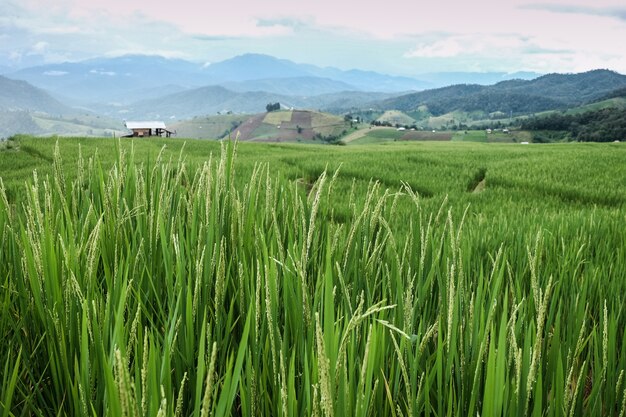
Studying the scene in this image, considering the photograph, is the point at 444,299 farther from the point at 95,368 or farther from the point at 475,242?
the point at 475,242

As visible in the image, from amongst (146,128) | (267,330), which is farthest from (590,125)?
(267,330)

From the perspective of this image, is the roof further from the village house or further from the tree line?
the tree line

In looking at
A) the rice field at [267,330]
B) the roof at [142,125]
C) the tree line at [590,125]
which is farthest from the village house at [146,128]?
the tree line at [590,125]

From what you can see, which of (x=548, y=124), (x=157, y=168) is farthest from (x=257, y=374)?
(x=548, y=124)

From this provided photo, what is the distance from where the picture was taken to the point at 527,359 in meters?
1.37

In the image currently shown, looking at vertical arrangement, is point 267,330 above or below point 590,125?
below

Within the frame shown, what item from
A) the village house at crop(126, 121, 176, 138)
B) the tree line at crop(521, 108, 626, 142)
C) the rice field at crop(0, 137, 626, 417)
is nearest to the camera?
the rice field at crop(0, 137, 626, 417)

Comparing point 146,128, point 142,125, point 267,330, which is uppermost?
point 142,125

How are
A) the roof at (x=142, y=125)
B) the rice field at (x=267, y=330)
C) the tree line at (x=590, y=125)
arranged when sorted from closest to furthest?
1. the rice field at (x=267, y=330)
2. the roof at (x=142, y=125)
3. the tree line at (x=590, y=125)

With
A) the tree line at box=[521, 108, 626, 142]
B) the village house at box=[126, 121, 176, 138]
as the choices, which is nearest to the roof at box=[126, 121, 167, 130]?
the village house at box=[126, 121, 176, 138]

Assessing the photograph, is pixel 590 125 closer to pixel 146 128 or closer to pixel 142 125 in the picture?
pixel 142 125

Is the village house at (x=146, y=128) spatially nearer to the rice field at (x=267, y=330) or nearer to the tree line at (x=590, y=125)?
the rice field at (x=267, y=330)

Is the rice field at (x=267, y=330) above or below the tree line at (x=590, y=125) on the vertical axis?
below

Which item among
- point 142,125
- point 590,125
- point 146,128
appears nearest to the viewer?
point 146,128
